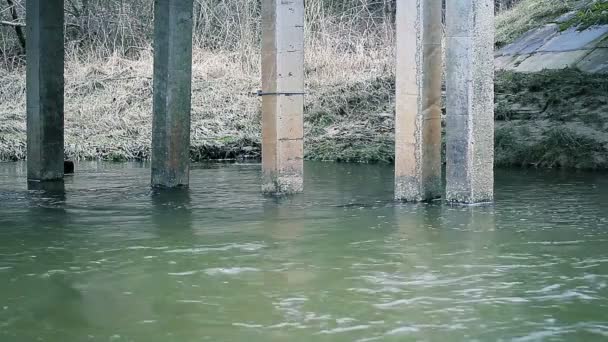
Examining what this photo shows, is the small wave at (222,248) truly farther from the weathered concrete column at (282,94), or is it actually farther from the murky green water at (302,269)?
the weathered concrete column at (282,94)

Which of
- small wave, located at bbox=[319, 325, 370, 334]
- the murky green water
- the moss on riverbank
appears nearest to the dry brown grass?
the moss on riverbank

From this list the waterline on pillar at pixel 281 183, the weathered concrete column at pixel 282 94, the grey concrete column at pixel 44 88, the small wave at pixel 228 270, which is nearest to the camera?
the small wave at pixel 228 270

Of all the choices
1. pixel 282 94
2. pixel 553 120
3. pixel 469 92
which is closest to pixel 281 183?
pixel 282 94

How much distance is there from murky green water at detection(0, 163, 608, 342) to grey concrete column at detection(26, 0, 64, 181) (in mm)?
3382

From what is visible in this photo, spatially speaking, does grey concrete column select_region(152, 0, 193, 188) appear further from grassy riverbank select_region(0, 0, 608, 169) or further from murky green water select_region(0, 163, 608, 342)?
grassy riverbank select_region(0, 0, 608, 169)

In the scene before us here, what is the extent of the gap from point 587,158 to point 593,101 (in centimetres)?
166

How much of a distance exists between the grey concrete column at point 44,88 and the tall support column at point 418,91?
6937 millimetres

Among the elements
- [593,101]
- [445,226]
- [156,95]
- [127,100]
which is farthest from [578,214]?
[127,100]

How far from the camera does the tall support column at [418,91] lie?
1055 cm

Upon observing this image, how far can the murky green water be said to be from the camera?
5.22 meters

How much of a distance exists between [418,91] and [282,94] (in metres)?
2.01

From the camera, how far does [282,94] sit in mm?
11859

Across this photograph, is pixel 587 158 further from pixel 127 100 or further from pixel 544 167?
pixel 127 100

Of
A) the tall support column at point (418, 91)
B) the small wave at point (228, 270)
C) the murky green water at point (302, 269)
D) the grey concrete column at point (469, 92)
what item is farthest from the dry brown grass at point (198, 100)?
the small wave at point (228, 270)
